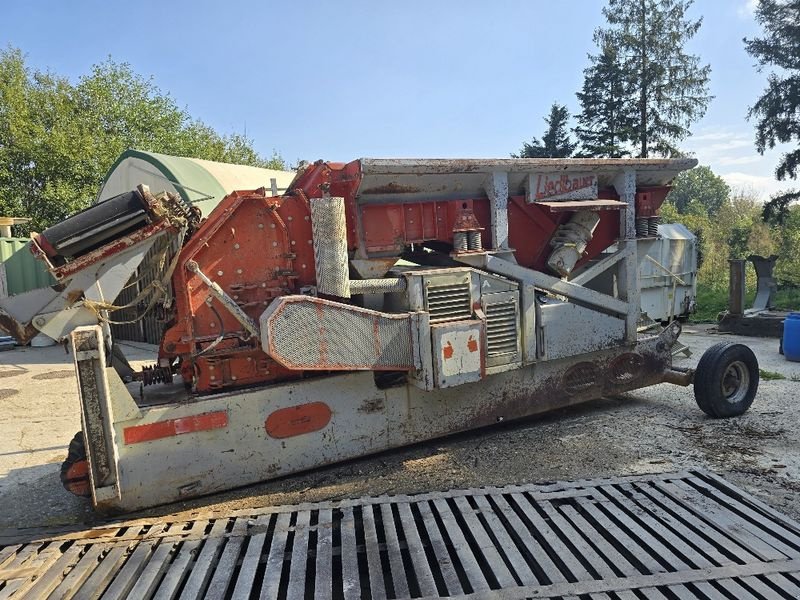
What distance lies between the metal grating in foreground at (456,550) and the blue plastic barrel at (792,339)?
5.44 metres

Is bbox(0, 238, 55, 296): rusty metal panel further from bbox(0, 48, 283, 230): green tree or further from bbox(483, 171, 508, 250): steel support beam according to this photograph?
bbox(483, 171, 508, 250): steel support beam

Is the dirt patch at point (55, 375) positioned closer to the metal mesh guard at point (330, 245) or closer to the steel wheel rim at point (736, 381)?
the metal mesh guard at point (330, 245)

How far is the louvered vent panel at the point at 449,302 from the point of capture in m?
4.30

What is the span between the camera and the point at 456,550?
10.2 feet

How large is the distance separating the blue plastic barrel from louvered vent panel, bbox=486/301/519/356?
576cm

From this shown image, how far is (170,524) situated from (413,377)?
1.94 m

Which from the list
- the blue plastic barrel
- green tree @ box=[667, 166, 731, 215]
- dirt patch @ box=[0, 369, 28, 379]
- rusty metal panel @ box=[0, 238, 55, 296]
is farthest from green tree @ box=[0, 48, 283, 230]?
green tree @ box=[667, 166, 731, 215]

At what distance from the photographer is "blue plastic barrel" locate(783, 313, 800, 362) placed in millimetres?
7961

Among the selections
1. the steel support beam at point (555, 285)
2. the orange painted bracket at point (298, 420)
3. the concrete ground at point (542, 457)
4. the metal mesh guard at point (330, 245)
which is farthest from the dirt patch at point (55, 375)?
the steel support beam at point (555, 285)

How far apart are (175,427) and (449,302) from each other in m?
2.17

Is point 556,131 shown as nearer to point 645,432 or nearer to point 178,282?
point 645,432

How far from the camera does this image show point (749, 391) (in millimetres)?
5500

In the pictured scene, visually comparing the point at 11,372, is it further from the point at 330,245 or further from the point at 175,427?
the point at 330,245

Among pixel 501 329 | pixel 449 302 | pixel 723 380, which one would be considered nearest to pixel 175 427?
pixel 449 302
